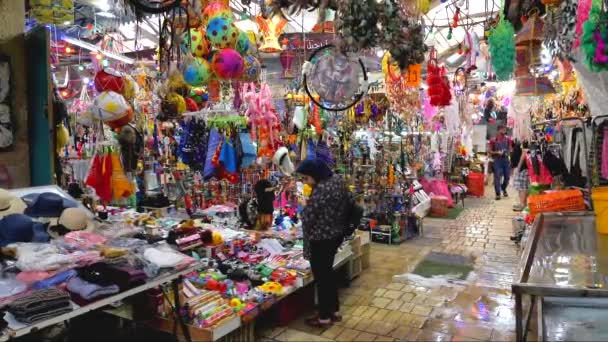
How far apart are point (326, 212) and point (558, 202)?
104 inches

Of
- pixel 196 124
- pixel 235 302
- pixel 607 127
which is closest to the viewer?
pixel 235 302

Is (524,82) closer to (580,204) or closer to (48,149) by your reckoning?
(580,204)

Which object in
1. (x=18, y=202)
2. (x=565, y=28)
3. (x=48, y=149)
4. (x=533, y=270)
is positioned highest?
(x=565, y=28)

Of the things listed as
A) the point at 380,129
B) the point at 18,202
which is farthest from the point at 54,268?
the point at 380,129

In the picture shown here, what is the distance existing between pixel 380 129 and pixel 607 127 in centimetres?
462

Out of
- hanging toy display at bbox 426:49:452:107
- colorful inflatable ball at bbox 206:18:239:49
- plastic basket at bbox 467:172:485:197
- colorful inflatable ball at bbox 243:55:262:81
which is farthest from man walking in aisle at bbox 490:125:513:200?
colorful inflatable ball at bbox 206:18:239:49

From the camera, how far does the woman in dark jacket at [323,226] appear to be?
3773 millimetres

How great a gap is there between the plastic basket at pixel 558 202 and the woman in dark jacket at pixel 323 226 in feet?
7.64

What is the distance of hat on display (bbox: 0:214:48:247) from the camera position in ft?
9.19

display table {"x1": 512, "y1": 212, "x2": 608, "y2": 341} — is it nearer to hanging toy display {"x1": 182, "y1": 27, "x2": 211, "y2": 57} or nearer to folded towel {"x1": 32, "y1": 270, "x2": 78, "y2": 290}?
folded towel {"x1": 32, "y1": 270, "x2": 78, "y2": 290}

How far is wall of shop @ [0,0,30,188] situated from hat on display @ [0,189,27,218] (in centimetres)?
80

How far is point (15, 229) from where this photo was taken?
111 inches

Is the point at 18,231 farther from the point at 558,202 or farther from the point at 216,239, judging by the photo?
the point at 558,202

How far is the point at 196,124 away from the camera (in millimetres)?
5336
